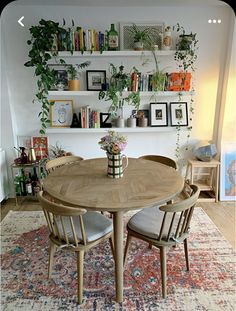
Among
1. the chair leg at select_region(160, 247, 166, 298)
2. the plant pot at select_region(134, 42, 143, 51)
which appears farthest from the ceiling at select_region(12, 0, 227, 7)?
the chair leg at select_region(160, 247, 166, 298)

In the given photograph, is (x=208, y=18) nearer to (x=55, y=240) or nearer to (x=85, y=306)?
(x=55, y=240)

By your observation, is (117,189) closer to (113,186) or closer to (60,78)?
(113,186)

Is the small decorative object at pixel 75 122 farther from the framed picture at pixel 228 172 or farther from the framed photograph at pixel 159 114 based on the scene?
the framed picture at pixel 228 172

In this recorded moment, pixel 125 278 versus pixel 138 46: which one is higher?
pixel 138 46

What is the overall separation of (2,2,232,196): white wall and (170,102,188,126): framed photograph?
12 cm

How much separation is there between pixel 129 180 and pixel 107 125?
1402mm

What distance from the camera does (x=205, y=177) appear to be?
341 centimetres

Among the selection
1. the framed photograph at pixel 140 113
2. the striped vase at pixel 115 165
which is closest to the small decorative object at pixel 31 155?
the framed photograph at pixel 140 113

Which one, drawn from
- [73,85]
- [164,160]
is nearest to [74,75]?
[73,85]

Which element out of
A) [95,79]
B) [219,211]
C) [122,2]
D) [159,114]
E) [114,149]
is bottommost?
[219,211]

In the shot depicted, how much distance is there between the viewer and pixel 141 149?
3.33m

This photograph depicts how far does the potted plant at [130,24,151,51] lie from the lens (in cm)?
283

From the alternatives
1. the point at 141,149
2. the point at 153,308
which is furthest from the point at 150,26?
the point at 153,308

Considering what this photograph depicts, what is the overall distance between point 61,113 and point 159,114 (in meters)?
1.25
